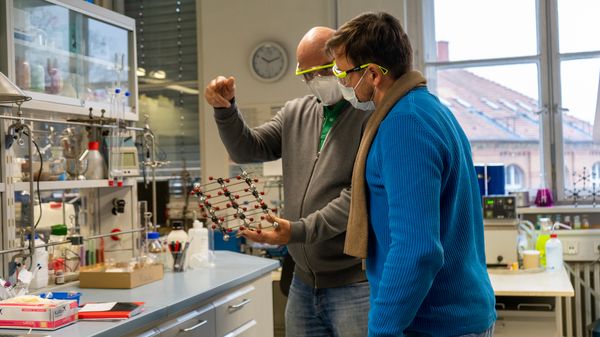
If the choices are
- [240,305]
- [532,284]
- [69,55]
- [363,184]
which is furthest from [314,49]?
[532,284]

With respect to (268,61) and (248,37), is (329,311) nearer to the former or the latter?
(268,61)

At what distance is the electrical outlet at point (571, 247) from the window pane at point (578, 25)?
1366 millimetres

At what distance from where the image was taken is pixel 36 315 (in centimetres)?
181

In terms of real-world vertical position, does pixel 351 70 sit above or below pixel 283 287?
above

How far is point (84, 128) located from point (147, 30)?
2944 mm

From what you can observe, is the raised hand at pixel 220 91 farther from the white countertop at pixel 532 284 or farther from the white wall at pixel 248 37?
the white wall at pixel 248 37

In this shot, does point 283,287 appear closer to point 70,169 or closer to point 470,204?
point 70,169

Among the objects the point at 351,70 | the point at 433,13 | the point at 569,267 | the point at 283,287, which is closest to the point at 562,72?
the point at 433,13

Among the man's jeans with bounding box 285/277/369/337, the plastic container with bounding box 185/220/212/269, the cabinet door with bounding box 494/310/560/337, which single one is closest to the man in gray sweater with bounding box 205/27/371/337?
the man's jeans with bounding box 285/277/369/337

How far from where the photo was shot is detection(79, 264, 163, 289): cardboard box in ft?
7.84

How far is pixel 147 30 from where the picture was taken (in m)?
5.59

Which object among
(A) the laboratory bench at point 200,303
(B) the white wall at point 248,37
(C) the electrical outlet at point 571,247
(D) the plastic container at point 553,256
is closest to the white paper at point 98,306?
(A) the laboratory bench at point 200,303

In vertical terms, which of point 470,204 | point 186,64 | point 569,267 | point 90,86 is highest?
point 186,64

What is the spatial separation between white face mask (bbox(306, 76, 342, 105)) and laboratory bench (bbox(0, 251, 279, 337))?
806 mm
